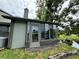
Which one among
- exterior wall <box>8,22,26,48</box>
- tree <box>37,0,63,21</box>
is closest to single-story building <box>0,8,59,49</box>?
exterior wall <box>8,22,26,48</box>

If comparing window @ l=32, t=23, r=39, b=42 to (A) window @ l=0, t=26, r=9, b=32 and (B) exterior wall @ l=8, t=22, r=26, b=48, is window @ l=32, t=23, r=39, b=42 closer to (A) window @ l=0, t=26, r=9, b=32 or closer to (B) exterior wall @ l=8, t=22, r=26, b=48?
(B) exterior wall @ l=8, t=22, r=26, b=48

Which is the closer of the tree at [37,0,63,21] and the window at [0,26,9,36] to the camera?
the window at [0,26,9,36]

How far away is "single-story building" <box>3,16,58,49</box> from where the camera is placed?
15.2 metres

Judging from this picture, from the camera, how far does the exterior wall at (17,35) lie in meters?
15.1

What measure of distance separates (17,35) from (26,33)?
913 mm

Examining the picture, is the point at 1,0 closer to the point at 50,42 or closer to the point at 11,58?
the point at 50,42

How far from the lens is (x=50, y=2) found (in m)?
33.3

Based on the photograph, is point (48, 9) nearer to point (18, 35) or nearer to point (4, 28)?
point (4, 28)

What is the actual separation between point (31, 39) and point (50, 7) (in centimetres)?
1880

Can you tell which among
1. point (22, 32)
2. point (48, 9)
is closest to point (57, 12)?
point (48, 9)

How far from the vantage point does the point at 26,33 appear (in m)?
15.9

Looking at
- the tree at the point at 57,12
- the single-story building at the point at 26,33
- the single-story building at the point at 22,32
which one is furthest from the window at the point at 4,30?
the tree at the point at 57,12

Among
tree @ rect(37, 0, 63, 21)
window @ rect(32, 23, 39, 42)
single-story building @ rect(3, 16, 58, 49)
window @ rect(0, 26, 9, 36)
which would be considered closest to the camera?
single-story building @ rect(3, 16, 58, 49)

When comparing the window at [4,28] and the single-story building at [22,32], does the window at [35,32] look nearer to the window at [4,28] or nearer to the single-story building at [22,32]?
the single-story building at [22,32]
